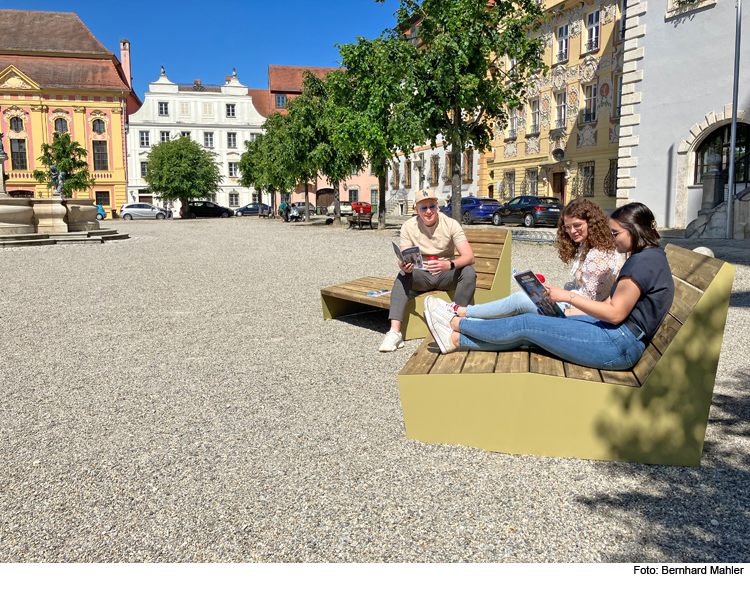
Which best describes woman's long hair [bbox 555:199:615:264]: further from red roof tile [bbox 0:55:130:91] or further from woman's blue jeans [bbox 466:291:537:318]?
red roof tile [bbox 0:55:130:91]

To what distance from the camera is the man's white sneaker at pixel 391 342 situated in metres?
5.96

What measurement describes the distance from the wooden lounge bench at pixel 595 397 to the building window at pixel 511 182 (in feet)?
115

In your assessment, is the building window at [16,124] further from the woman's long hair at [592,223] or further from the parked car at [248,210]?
the woman's long hair at [592,223]

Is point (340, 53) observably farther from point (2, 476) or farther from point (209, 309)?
point (2, 476)

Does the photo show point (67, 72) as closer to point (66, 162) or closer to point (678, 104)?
point (66, 162)

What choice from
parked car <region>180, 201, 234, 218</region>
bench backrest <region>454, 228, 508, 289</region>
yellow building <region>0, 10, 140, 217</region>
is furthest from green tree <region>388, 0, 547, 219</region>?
yellow building <region>0, 10, 140, 217</region>

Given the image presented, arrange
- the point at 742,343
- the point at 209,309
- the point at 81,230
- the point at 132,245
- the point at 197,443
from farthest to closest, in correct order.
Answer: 1. the point at 81,230
2. the point at 132,245
3. the point at 209,309
4. the point at 742,343
5. the point at 197,443

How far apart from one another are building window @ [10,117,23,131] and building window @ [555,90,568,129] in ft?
164

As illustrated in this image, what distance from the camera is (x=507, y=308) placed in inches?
165

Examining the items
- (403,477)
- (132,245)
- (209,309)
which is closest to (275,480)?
(403,477)

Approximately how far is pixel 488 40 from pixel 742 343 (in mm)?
14124

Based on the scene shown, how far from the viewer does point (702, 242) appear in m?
17.6

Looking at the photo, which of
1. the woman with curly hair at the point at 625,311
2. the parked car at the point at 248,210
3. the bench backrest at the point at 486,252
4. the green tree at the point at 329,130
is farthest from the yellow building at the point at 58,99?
the woman with curly hair at the point at 625,311

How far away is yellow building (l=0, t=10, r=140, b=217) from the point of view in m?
61.0
